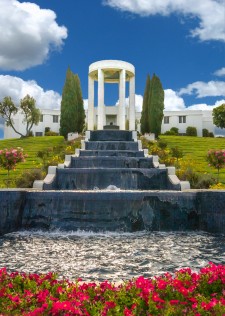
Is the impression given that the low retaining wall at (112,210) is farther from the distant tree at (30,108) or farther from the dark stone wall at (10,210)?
the distant tree at (30,108)

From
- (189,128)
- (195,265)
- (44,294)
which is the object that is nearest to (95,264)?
(195,265)

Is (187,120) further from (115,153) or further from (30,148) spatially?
(115,153)

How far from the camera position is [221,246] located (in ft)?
28.6

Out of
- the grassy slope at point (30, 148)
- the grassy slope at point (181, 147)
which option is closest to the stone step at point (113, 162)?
the grassy slope at point (181, 147)

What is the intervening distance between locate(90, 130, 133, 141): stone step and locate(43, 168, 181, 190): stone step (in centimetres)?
1339

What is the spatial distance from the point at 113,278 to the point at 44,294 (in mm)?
2170

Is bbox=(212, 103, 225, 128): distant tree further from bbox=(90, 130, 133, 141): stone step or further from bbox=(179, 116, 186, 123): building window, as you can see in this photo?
bbox=(90, 130, 133, 141): stone step

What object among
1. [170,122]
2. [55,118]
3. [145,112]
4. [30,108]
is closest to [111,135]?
[145,112]

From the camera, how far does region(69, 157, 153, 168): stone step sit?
60.9 ft

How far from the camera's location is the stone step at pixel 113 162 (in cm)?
1856

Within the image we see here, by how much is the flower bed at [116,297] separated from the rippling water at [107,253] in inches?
64.1

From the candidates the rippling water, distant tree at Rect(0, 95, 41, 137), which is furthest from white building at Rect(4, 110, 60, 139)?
the rippling water

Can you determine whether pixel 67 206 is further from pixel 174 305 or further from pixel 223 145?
pixel 223 145

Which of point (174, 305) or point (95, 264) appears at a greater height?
point (174, 305)
